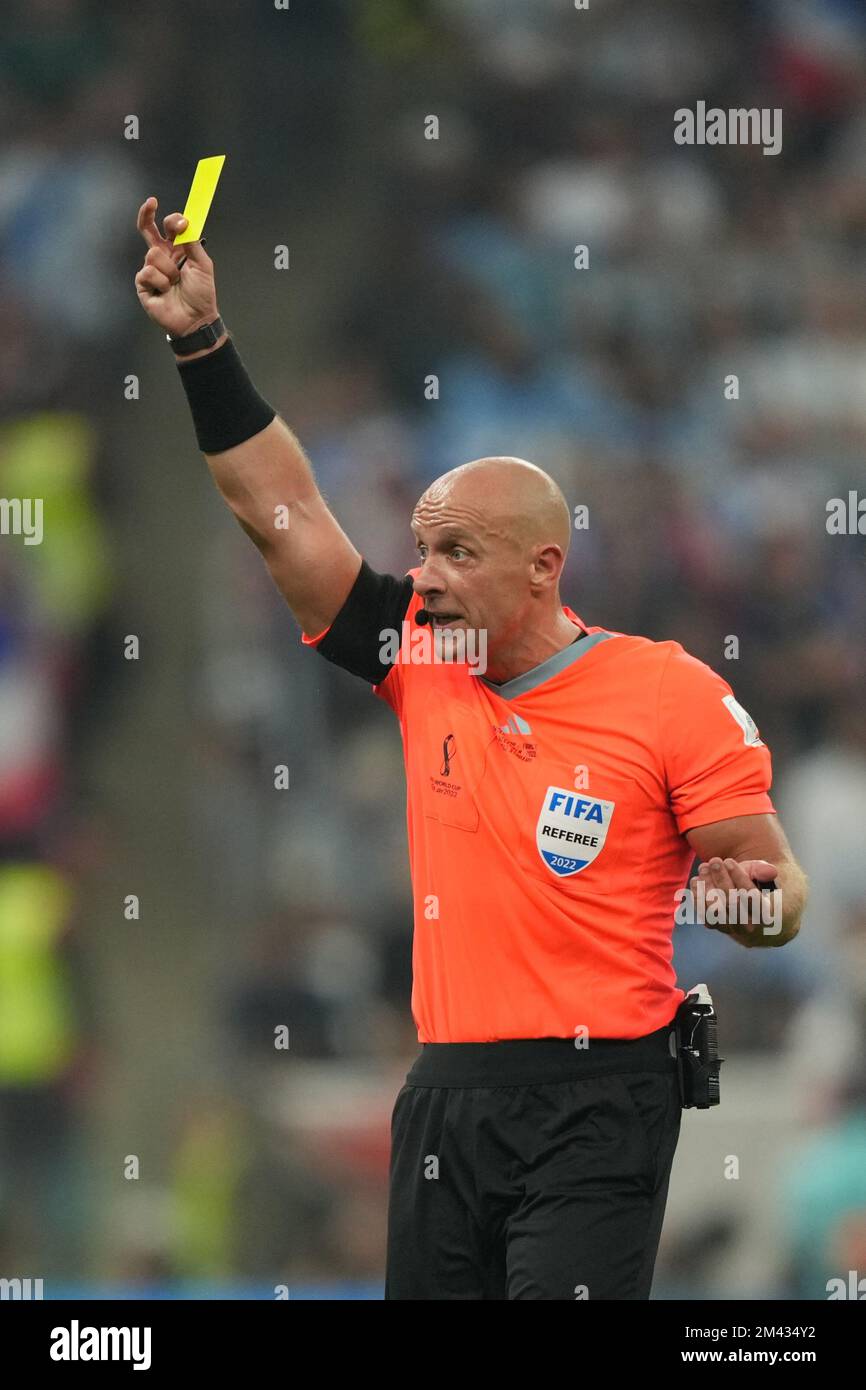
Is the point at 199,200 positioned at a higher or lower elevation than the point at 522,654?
higher

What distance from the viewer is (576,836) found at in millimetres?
3836

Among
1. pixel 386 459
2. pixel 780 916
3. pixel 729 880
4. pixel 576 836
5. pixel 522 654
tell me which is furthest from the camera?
pixel 386 459

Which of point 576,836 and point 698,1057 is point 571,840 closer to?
point 576,836

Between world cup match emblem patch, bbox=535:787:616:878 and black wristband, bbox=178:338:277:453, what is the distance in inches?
37.5

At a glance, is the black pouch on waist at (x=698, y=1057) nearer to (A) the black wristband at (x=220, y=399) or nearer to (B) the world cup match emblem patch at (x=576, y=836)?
(B) the world cup match emblem patch at (x=576, y=836)

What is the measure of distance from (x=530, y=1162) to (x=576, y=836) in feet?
1.91

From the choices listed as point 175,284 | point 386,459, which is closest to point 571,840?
point 175,284

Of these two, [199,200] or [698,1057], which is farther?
[199,200]

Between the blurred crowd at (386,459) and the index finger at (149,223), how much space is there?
12.7 feet

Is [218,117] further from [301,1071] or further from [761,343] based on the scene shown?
[301,1071]

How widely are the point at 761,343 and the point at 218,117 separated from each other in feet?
9.01

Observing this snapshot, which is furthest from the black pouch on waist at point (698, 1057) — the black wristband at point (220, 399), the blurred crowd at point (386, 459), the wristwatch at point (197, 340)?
the blurred crowd at point (386, 459)

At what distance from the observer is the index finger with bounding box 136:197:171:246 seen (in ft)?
12.8

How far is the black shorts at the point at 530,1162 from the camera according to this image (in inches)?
145
